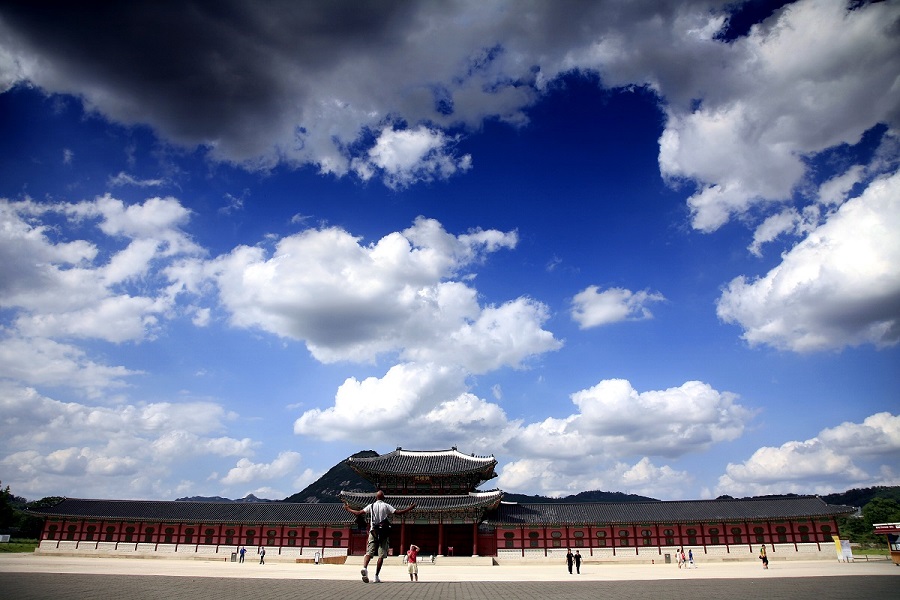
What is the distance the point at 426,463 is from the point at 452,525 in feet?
24.1

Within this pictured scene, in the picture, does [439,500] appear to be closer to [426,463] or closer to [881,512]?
[426,463]

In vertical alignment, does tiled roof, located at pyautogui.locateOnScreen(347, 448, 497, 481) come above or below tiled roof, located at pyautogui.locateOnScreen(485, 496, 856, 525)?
above

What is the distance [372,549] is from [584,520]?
41045 millimetres

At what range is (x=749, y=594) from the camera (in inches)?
450

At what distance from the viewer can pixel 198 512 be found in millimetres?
53656

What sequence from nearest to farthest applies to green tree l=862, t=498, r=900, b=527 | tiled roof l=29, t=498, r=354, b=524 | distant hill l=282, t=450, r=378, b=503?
tiled roof l=29, t=498, r=354, b=524, green tree l=862, t=498, r=900, b=527, distant hill l=282, t=450, r=378, b=503

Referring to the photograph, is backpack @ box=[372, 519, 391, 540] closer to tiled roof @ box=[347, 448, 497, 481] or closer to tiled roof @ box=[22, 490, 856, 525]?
tiled roof @ box=[22, 490, 856, 525]

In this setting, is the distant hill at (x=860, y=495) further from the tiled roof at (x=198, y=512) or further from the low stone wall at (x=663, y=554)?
the tiled roof at (x=198, y=512)

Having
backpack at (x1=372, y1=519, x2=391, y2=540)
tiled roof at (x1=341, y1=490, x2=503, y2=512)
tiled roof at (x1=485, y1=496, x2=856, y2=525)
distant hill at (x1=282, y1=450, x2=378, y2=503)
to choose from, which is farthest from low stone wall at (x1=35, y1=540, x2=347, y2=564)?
distant hill at (x1=282, y1=450, x2=378, y2=503)

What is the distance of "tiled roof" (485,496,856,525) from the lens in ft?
154

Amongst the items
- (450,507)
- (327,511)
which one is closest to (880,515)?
(450,507)

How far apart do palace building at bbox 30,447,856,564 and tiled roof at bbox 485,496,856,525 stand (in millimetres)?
96

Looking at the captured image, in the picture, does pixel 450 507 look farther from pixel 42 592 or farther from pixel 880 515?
pixel 880 515

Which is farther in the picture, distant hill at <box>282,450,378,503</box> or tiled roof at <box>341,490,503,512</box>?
distant hill at <box>282,450,378,503</box>
